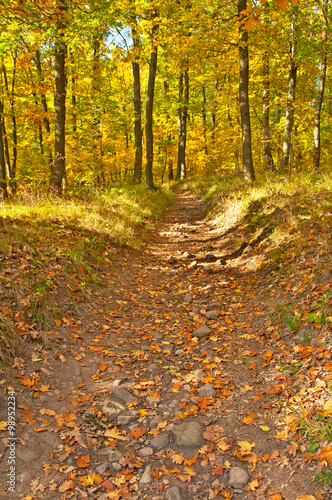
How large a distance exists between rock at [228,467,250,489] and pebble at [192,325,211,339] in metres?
2.13

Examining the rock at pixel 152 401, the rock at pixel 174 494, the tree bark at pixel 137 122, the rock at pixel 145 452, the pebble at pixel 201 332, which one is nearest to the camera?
the rock at pixel 174 494

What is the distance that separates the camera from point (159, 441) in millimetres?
2822

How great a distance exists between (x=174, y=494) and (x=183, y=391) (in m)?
1.18

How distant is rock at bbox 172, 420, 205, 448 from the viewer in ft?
9.11

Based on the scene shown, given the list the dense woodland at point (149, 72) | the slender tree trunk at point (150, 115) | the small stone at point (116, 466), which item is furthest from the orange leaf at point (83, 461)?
the slender tree trunk at point (150, 115)

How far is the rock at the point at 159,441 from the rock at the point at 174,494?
1.38ft

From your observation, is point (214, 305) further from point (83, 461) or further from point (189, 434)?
point (83, 461)

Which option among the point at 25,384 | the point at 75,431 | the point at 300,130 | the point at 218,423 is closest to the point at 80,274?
the point at 25,384

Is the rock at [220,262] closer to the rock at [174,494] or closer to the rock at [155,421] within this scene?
the rock at [155,421]

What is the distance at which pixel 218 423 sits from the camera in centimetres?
299

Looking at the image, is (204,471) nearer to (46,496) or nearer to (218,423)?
(218,423)

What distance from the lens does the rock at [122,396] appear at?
3326 millimetres

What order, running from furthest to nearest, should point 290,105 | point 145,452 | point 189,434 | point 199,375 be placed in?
point 290,105 → point 199,375 → point 189,434 → point 145,452

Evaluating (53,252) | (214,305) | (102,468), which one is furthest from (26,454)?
(214,305)
